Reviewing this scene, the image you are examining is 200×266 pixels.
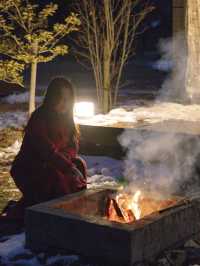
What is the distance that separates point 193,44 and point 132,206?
7.72 metres

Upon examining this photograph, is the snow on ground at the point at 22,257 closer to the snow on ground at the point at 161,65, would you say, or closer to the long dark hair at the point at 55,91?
the long dark hair at the point at 55,91

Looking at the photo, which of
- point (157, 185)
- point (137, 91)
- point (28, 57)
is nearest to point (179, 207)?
→ point (157, 185)

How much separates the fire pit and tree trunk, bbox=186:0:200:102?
7.40 m

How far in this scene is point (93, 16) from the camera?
12.7 meters

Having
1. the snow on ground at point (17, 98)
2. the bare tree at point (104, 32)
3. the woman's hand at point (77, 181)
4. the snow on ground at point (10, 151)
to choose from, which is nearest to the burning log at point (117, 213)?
the woman's hand at point (77, 181)

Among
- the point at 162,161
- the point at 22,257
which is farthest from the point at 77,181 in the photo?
the point at 162,161

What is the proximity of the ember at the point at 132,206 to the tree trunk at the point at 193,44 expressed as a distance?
24.3 ft

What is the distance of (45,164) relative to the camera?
638 cm

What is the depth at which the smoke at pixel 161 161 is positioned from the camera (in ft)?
26.9

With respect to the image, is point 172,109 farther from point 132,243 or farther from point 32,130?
point 132,243

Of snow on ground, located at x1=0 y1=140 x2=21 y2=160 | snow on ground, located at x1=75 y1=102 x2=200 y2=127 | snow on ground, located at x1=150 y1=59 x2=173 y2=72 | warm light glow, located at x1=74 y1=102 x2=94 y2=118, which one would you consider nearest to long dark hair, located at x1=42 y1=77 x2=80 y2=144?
snow on ground, located at x1=75 y1=102 x2=200 y2=127

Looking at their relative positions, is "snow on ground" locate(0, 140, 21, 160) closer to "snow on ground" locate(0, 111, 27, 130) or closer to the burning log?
"snow on ground" locate(0, 111, 27, 130)

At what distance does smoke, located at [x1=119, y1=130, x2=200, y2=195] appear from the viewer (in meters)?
8.19

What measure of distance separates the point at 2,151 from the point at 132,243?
19.4 ft
